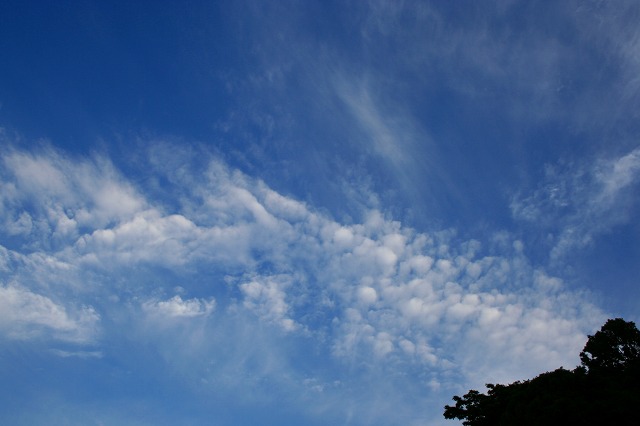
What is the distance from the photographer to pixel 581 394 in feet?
73.4

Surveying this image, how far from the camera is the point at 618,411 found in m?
19.5

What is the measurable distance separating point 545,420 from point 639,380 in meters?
7.17

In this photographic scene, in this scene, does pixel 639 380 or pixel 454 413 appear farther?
pixel 454 413

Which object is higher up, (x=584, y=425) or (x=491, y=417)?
(x=491, y=417)

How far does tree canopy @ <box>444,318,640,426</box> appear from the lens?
800 inches

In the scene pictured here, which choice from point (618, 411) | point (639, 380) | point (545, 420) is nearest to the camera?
point (618, 411)

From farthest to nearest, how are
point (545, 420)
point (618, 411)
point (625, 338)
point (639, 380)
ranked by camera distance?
point (625, 338), point (639, 380), point (545, 420), point (618, 411)

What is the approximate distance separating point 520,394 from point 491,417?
4510 mm

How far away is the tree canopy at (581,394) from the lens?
66.7 ft

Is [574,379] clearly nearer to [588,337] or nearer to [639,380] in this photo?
[639,380]

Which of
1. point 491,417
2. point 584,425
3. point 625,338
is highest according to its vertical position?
point 625,338

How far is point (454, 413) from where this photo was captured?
29.9m

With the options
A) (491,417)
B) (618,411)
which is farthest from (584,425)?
(491,417)

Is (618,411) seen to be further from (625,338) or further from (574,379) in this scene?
(625,338)
